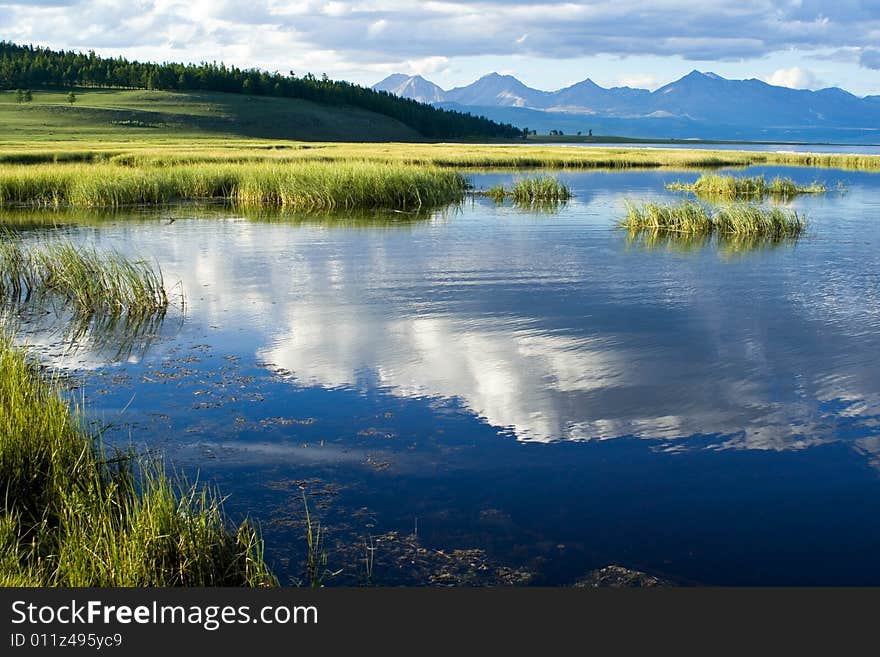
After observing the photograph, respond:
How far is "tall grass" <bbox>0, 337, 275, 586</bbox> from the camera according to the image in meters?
5.93

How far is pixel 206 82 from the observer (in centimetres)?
15675

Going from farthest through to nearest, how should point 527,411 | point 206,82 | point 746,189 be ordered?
1. point 206,82
2. point 746,189
3. point 527,411

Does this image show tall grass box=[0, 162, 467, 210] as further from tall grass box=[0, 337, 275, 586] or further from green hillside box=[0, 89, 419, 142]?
green hillside box=[0, 89, 419, 142]

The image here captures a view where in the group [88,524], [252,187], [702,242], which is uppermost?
[252,187]

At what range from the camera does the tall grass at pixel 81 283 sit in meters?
16.0

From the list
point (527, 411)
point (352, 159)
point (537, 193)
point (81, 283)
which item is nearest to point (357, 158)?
point (352, 159)

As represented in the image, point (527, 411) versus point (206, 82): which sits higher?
point (206, 82)

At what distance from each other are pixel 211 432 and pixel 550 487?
382cm

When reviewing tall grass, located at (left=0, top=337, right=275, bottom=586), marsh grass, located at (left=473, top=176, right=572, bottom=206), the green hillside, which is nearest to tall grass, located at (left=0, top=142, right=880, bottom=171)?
marsh grass, located at (left=473, top=176, right=572, bottom=206)

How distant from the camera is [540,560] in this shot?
7.04 m

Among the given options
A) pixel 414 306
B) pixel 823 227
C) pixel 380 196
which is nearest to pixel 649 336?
pixel 414 306

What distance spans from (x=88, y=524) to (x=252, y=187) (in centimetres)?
3135

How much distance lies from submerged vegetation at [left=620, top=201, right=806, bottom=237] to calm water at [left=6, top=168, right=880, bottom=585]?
529 centimetres

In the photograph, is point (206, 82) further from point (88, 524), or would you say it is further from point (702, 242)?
point (88, 524)
